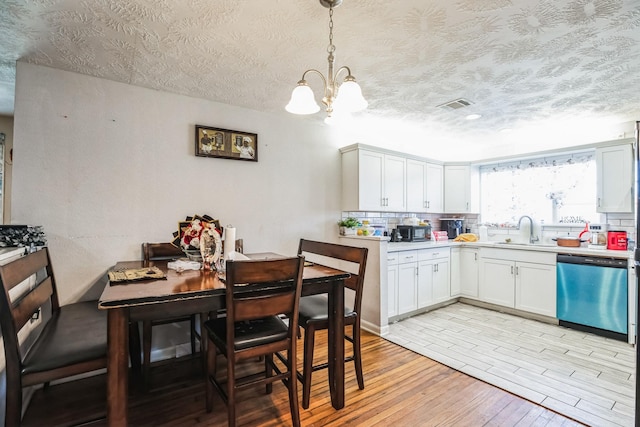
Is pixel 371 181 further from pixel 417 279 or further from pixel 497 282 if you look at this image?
pixel 497 282

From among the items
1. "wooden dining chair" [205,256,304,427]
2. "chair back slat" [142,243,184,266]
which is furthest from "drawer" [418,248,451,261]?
"chair back slat" [142,243,184,266]

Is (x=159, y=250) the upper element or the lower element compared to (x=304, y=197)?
lower

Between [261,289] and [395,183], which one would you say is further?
[395,183]

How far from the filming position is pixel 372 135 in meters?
4.36

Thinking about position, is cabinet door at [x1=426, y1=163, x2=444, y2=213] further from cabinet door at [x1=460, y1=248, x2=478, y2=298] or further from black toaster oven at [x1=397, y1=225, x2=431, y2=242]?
cabinet door at [x1=460, y1=248, x2=478, y2=298]

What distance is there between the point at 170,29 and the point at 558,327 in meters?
4.63

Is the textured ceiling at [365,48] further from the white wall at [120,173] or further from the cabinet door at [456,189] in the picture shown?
the cabinet door at [456,189]

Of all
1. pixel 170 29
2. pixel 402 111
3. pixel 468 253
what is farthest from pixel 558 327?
pixel 170 29

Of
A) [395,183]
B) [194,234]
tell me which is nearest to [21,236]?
[194,234]

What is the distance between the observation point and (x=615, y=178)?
3473 mm

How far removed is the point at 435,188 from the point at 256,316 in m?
3.86

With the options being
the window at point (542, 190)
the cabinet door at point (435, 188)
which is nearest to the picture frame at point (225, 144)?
the cabinet door at point (435, 188)

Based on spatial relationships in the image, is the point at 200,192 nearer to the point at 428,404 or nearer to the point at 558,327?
the point at 428,404

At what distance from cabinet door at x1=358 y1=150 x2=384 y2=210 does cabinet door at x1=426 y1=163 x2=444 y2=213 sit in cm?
106
